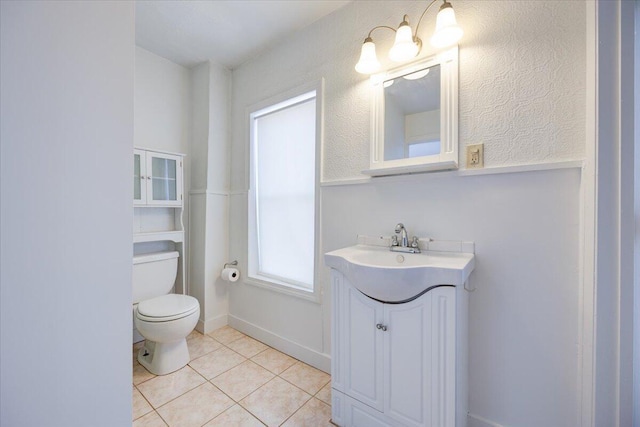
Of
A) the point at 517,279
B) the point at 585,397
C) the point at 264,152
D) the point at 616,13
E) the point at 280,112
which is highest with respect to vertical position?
the point at 280,112

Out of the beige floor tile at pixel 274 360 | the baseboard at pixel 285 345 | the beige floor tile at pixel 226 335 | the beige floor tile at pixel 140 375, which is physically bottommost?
the beige floor tile at pixel 274 360

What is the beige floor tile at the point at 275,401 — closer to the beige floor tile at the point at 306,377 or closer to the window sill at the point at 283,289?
the beige floor tile at the point at 306,377

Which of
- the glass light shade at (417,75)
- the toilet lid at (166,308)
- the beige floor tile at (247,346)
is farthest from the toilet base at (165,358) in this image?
the glass light shade at (417,75)

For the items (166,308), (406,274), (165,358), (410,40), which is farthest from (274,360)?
(410,40)

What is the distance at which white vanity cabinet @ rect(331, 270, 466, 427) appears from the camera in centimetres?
101

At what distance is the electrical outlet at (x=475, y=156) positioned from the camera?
1210 millimetres

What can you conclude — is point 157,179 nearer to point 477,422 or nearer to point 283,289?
point 283,289

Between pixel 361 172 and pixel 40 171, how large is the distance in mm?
1334

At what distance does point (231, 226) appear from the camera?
2414mm

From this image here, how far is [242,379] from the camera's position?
166 cm

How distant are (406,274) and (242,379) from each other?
1.36 metres

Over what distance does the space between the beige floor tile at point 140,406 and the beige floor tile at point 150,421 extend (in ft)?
0.12

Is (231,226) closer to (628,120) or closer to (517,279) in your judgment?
(517,279)

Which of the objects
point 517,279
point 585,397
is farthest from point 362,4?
point 585,397
